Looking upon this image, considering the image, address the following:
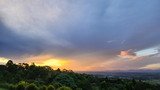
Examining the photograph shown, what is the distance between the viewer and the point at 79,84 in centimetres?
11794

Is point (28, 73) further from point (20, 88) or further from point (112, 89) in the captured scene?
point (20, 88)

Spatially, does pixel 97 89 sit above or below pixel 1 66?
below

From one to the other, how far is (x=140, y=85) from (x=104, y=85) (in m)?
17.6

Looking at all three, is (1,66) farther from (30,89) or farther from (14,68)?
(30,89)

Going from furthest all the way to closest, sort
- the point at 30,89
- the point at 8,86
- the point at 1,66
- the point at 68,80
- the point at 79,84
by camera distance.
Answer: the point at 1,66, the point at 79,84, the point at 68,80, the point at 8,86, the point at 30,89

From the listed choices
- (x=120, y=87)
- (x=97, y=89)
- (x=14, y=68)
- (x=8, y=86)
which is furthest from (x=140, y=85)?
(x=8, y=86)

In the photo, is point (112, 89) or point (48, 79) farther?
point (112, 89)

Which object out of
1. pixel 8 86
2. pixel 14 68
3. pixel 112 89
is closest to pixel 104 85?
pixel 112 89

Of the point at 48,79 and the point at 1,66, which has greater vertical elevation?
the point at 1,66

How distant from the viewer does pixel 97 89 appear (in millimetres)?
119625

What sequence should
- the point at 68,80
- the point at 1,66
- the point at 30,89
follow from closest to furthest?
the point at 30,89 → the point at 68,80 → the point at 1,66

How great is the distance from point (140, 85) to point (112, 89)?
16421mm

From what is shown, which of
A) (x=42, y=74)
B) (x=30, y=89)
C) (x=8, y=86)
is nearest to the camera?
(x=30, y=89)

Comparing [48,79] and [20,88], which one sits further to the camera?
[48,79]
